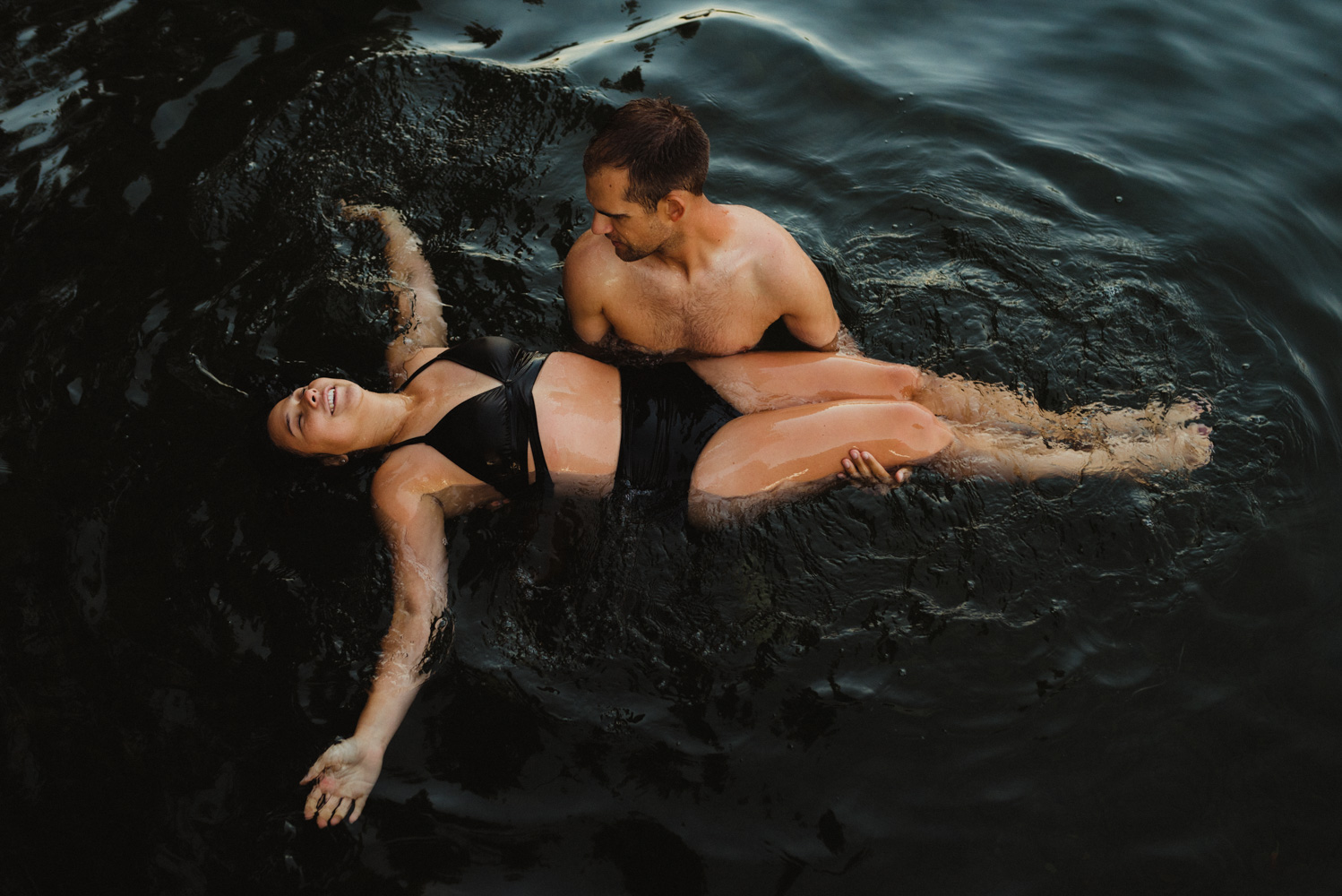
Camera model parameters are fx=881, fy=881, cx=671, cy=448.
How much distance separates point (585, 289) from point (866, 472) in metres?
1.42

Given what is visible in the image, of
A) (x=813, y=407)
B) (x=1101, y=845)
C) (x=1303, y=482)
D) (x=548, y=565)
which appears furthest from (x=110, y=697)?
(x=1303, y=482)

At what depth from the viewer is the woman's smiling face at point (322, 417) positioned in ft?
11.1

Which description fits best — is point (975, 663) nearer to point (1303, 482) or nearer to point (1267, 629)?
point (1267, 629)

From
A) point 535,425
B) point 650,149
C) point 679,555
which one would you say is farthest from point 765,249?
point 679,555

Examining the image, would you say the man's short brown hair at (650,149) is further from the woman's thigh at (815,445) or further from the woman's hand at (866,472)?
the woman's hand at (866,472)

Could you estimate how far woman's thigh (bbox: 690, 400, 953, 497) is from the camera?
3.44 metres

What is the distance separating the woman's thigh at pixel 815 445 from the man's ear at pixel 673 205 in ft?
2.92

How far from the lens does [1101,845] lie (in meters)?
2.88

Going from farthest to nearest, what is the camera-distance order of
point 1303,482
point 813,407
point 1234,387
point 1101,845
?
point 1234,387
point 1303,482
point 813,407
point 1101,845

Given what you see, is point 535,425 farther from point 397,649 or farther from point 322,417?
point 397,649

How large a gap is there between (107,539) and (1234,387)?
5072 mm

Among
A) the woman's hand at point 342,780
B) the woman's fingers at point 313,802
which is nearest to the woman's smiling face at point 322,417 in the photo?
the woman's hand at point 342,780

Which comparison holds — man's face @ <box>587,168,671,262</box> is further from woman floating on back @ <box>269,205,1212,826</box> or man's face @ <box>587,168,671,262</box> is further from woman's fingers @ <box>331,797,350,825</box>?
woman's fingers @ <box>331,797,350,825</box>

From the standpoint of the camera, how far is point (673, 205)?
11.0 ft
